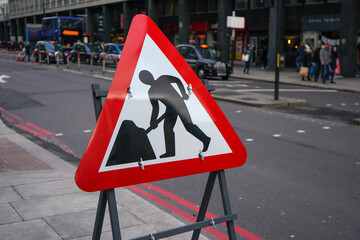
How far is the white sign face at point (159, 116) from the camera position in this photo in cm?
247

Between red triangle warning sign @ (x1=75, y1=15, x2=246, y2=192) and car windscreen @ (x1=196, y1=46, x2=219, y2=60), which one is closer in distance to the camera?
red triangle warning sign @ (x1=75, y1=15, x2=246, y2=192)

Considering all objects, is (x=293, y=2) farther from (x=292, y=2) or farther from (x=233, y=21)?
(x=233, y=21)

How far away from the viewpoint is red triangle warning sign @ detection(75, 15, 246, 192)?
239 cm

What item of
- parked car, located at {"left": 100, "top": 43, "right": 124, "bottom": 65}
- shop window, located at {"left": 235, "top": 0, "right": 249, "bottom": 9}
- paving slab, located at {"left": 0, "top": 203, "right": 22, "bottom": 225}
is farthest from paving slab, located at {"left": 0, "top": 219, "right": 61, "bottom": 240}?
shop window, located at {"left": 235, "top": 0, "right": 249, "bottom": 9}

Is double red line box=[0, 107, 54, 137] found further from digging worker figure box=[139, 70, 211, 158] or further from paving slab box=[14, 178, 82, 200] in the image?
digging worker figure box=[139, 70, 211, 158]

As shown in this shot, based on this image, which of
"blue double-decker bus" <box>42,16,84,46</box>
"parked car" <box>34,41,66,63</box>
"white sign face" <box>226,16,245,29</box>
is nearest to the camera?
"white sign face" <box>226,16,245,29</box>

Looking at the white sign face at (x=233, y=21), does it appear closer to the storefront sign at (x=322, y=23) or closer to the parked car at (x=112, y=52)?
the storefront sign at (x=322, y=23)

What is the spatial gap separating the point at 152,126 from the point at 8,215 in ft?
8.53

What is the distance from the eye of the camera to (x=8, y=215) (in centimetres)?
438

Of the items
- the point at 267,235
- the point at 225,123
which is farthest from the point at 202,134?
the point at 267,235

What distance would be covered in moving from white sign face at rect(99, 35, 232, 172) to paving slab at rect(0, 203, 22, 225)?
2.36 meters

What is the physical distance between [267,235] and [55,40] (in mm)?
42065

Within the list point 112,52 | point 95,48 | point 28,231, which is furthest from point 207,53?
point 28,231

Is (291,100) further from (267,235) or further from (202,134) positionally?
(202,134)
